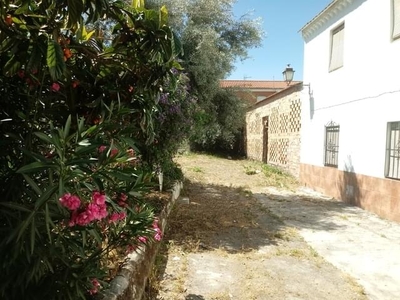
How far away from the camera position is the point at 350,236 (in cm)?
529

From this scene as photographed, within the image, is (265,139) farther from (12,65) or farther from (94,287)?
(12,65)

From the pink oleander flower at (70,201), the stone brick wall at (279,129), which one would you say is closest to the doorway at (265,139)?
the stone brick wall at (279,129)

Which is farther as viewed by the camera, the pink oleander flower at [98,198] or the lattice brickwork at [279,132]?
the lattice brickwork at [279,132]

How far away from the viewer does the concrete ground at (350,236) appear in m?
3.67

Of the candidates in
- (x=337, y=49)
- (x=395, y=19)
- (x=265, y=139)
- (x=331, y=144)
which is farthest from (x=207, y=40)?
(x=265, y=139)

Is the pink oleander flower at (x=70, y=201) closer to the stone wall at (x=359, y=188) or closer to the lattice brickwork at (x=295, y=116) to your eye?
the stone wall at (x=359, y=188)

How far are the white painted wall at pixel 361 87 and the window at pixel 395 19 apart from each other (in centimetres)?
8

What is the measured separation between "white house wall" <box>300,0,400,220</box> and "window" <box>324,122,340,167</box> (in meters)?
0.15

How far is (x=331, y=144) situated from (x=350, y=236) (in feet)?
13.4

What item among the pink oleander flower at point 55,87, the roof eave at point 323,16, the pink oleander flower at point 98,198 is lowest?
the pink oleander flower at point 98,198

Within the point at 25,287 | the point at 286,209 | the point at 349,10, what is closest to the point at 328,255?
the point at 286,209

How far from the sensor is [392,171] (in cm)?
622

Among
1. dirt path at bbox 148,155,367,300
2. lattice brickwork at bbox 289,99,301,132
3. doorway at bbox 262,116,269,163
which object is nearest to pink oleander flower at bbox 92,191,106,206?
dirt path at bbox 148,155,367,300

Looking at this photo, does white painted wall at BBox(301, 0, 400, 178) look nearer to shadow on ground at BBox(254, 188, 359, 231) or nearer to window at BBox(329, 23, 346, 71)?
window at BBox(329, 23, 346, 71)
